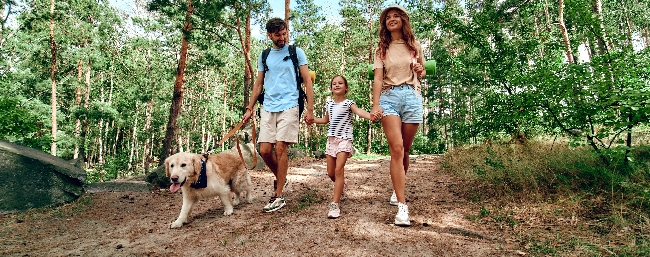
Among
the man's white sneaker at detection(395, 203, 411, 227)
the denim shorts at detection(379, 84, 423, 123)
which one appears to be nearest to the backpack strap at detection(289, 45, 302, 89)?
the denim shorts at detection(379, 84, 423, 123)

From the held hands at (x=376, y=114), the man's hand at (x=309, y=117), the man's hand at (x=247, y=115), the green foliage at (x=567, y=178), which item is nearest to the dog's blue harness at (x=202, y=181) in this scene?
the man's hand at (x=247, y=115)

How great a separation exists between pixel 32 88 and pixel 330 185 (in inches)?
1004

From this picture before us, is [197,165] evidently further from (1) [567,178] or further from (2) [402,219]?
(1) [567,178]

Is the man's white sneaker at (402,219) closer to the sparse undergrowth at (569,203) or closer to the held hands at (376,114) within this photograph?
the sparse undergrowth at (569,203)

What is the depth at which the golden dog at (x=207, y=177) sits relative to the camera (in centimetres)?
394

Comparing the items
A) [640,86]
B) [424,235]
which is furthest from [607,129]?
[424,235]

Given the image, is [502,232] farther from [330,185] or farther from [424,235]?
[330,185]

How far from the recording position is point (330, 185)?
619 cm

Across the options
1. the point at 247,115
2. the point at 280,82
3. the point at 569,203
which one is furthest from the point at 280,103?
the point at 569,203

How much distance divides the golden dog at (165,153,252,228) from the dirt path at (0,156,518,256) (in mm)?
229

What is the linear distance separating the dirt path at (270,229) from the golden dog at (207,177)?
229 millimetres

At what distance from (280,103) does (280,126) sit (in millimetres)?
291

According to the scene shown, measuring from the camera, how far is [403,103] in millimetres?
3641

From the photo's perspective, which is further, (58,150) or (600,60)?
(58,150)
